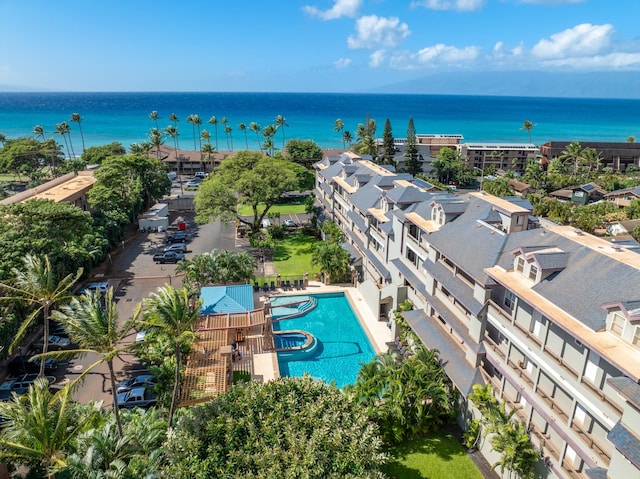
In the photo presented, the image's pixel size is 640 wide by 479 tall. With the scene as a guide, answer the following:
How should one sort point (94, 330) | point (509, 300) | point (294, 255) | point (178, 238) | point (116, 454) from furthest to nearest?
point (178, 238), point (294, 255), point (509, 300), point (94, 330), point (116, 454)

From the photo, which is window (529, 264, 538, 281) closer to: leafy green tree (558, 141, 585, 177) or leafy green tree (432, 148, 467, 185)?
leafy green tree (432, 148, 467, 185)

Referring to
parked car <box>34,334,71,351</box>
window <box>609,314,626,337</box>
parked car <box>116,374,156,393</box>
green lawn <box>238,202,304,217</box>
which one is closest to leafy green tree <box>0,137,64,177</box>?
green lawn <box>238,202,304,217</box>

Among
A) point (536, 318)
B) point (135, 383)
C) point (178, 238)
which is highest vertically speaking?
point (536, 318)

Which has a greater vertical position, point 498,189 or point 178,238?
point 498,189

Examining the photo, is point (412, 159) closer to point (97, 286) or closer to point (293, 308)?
point (293, 308)

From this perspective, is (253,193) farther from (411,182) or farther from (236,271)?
(411,182)

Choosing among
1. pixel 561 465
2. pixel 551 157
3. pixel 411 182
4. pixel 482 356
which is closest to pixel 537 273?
pixel 482 356

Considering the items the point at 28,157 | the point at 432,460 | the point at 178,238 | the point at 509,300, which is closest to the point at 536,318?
the point at 509,300
